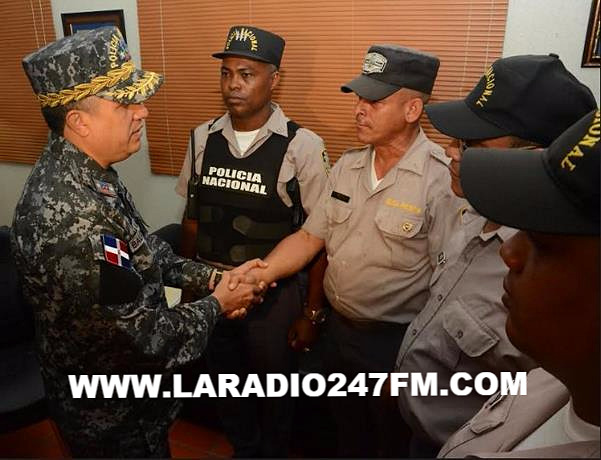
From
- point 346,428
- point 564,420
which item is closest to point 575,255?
point 564,420

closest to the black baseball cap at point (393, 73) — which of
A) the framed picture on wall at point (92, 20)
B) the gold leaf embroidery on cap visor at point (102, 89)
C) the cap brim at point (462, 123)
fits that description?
the cap brim at point (462, 123)

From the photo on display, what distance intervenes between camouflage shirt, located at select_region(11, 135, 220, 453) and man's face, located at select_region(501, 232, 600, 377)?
39.7 inches

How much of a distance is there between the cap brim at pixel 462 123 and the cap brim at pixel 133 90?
913mm

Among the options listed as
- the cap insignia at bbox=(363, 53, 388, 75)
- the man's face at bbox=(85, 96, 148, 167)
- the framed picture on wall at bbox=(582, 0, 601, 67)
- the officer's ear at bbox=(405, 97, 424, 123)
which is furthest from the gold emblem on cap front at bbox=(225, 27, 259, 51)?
the framed picture on wall at bbox=(582, 0, 601, 67)

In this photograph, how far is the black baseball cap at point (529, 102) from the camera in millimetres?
1223

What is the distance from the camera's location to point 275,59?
222 centimetres

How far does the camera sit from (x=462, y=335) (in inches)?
49.8

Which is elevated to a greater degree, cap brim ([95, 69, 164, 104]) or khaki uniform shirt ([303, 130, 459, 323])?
cap brim ([95, 69, 164, 104])

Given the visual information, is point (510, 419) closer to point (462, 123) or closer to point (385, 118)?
point (462, 123)

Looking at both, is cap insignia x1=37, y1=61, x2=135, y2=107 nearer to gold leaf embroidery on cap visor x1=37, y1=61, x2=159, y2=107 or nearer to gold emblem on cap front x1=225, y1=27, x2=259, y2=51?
gold leaf embroidery on cap visor x1=37, y1=61, x2=159, y2=107

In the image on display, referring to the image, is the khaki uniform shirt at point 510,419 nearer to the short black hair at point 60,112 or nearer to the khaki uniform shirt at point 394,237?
the khaki uniform shirt at point 394,237

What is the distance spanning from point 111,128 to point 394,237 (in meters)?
1.06

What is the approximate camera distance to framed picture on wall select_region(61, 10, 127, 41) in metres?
2.89

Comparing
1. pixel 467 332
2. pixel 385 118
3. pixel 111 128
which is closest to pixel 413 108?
pixel 385 118
